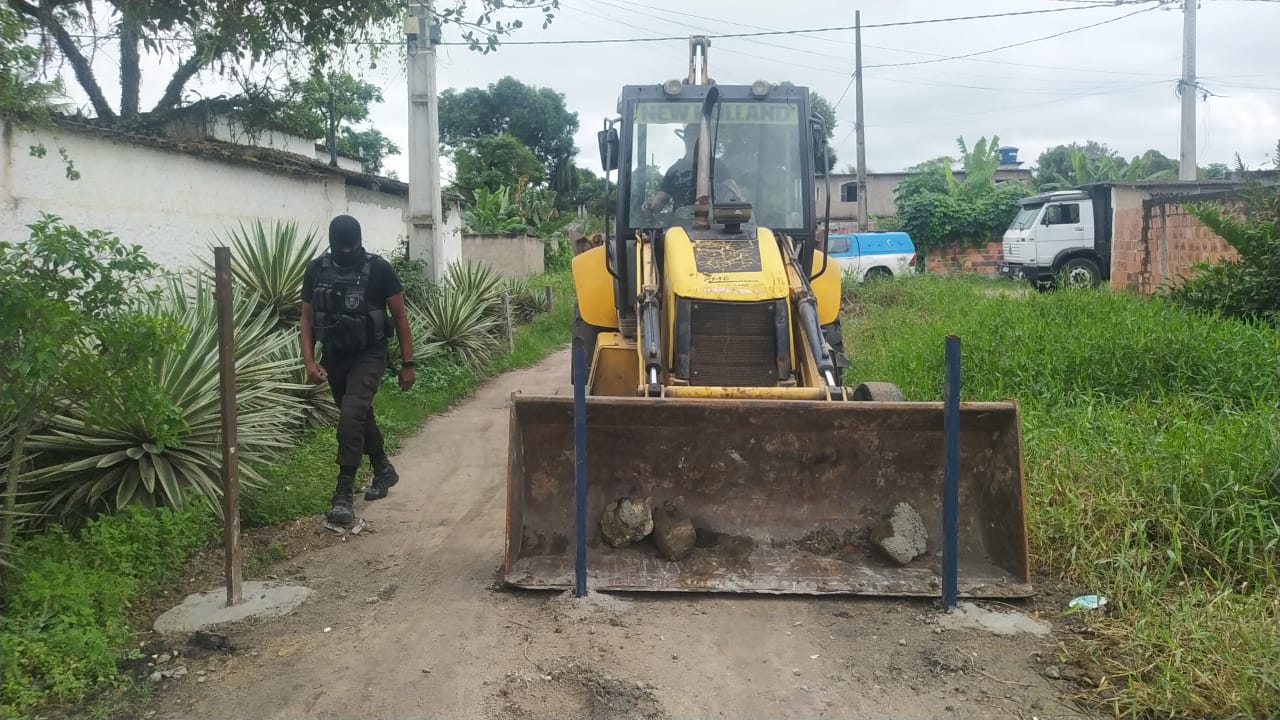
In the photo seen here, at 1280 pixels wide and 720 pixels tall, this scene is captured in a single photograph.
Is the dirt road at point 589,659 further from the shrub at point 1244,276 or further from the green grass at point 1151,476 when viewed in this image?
the shrub at point 1244,276

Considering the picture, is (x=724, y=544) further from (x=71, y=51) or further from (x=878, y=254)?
(x=878, y=254)

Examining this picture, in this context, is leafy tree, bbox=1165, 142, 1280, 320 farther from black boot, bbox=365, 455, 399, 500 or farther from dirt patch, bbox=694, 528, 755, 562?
black boot, bbox=365, 455, 399, 500

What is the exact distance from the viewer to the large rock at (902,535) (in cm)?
499

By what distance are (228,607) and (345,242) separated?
7.55 ft

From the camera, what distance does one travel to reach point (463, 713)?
373 cm

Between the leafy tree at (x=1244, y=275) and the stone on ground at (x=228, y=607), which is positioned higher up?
the leafy tree at (x=1244, y=275)

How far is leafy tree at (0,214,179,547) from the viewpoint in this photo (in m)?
4.50

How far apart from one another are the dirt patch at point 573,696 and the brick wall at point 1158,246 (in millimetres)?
12783

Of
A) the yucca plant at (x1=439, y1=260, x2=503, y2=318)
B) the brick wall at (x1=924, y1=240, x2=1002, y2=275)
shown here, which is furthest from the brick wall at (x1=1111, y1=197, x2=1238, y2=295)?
the brick wall at (x1=924, y1=240, x2=1002, y2=275)

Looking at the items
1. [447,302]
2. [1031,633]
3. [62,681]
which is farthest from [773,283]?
[447,302]

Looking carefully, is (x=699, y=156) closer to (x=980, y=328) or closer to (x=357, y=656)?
(x=357, y=656)

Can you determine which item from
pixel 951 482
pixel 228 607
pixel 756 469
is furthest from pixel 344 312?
pixel 951 482

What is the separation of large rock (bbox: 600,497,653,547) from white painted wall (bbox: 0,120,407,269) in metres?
5.16

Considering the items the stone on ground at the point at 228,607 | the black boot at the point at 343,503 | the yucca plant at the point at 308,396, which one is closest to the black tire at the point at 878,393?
the black boot at the point at 343,503
